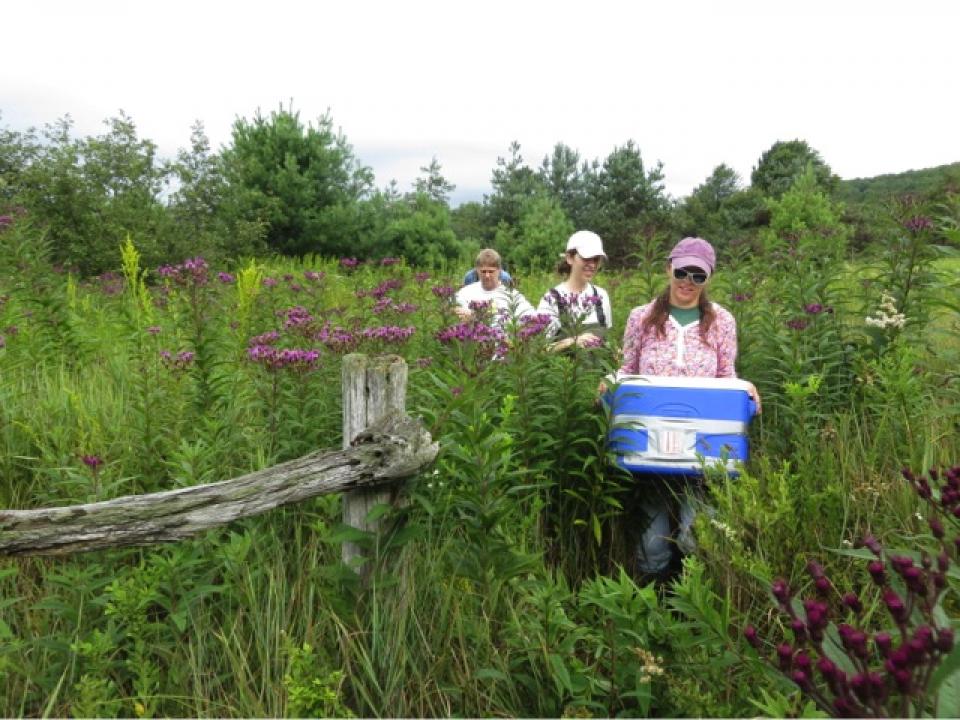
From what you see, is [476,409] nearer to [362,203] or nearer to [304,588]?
[304,588]

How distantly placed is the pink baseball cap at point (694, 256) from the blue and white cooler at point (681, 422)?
0.78m

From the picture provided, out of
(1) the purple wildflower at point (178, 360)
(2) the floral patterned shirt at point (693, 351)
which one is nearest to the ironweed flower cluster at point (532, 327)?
(2) the floral patterned shirt at point (693, 351)

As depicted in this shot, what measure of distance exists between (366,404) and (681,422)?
5.67ft

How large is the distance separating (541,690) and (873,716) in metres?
1.48

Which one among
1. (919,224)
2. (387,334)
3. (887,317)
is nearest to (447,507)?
(387,334)

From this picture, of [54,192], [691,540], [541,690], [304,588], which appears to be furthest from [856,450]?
[54,192]

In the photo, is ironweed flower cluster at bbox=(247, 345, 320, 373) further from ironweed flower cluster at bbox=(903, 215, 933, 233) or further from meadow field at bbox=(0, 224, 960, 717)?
ironweed flower cluster at bbox=(903, 215, 933, 233)

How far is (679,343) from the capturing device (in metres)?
4.16

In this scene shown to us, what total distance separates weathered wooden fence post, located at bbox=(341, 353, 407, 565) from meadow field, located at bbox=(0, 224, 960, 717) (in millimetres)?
98

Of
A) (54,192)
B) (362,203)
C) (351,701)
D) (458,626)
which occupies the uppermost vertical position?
(362,203)

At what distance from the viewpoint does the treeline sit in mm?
12250

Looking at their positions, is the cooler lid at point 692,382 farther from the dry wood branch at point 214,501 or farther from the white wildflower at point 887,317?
the white wildflower at point 887,317

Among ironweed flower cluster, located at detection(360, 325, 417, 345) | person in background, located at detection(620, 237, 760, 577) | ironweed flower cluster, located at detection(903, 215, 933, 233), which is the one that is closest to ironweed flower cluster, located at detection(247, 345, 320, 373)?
ironweed flower cluster, located at detection(360, 325, 417, 345)

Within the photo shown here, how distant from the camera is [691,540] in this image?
3795 millimetres
